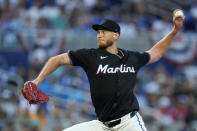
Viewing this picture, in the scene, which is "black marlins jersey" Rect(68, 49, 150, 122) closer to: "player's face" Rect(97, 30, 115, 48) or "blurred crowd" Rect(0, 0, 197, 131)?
"player's face" Rect(97, 30, 115, 48)

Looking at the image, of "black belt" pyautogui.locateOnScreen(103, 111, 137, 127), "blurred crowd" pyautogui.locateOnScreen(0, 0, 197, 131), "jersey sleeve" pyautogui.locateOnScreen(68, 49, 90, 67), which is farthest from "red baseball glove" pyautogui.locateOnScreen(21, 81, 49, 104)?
"blurred crowd" pyautogui.locateOnScreen(0, 0, 197, 131)

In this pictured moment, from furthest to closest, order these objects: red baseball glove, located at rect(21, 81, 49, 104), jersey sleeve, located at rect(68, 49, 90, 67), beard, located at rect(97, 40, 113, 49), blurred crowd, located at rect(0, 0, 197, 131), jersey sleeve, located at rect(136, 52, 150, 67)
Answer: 1. blurred crowd, located at rect(0, 0, 197, 131)
2. jersey sleeve, located at rect(136, 52, 150, 67)
3. beard, located at rect(97, 40, 113, 49)
4. jersey sleeve, located at rect(68, 49, 90, 67)
5. red baseball glove, located at rect(21, 81, 49, 104)

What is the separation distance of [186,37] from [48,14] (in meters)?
4.89

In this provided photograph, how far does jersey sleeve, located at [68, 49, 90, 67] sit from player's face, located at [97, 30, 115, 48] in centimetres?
22

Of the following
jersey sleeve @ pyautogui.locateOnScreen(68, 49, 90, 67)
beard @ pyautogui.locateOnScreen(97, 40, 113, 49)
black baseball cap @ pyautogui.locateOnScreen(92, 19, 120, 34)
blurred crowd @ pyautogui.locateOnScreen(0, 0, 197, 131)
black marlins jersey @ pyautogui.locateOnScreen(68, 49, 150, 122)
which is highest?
black baseball cap @ pyautogui.locateOnScreen(92, 19, 120, 34)

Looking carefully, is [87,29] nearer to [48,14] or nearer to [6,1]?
[48,14]

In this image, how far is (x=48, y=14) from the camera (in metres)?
14.8

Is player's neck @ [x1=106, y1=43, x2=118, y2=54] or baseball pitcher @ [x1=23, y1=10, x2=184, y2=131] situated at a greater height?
player's neck @ [x1=106, y1=43, x2=118, y2=54]

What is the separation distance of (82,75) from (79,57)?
6427 mm

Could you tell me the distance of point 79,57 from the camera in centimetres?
563

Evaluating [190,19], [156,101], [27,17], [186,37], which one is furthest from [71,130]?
[27,17]

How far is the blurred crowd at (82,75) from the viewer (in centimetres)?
1106

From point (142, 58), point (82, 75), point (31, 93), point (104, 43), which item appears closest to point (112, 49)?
point (104, 43)

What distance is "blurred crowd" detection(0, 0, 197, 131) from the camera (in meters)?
11.1
